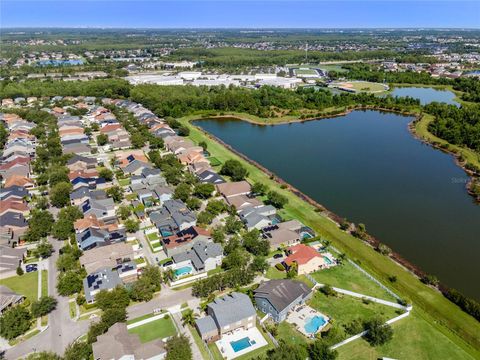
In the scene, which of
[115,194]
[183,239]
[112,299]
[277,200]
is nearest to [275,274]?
[183,239]

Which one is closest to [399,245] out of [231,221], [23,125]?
[231,221]

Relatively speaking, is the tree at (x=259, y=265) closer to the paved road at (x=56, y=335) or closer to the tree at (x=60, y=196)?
the paved road at (x=56, y=335)

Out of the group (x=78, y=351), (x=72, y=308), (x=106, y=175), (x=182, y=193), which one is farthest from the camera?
(x=106, y=175)

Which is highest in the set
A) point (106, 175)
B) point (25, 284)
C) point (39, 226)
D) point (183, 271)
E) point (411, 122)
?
point (411, 122)

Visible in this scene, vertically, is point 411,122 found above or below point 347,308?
above

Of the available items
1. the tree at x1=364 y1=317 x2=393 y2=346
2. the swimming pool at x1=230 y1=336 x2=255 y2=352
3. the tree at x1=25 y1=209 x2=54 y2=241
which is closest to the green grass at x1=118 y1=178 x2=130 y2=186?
the tree at x1=25 y1=209 x2=54 y2=241

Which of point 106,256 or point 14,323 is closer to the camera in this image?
point 14,323

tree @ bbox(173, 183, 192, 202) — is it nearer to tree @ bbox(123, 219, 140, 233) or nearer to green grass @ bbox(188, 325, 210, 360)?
tree @ bbox(123, 219, 140, 233)

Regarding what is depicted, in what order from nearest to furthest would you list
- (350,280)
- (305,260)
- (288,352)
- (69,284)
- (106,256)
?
1. (288,352)
2. (69,284)
3. (350,280)
4. (305,260)
5. (106,256)

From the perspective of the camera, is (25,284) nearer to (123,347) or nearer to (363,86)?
(123,347)
